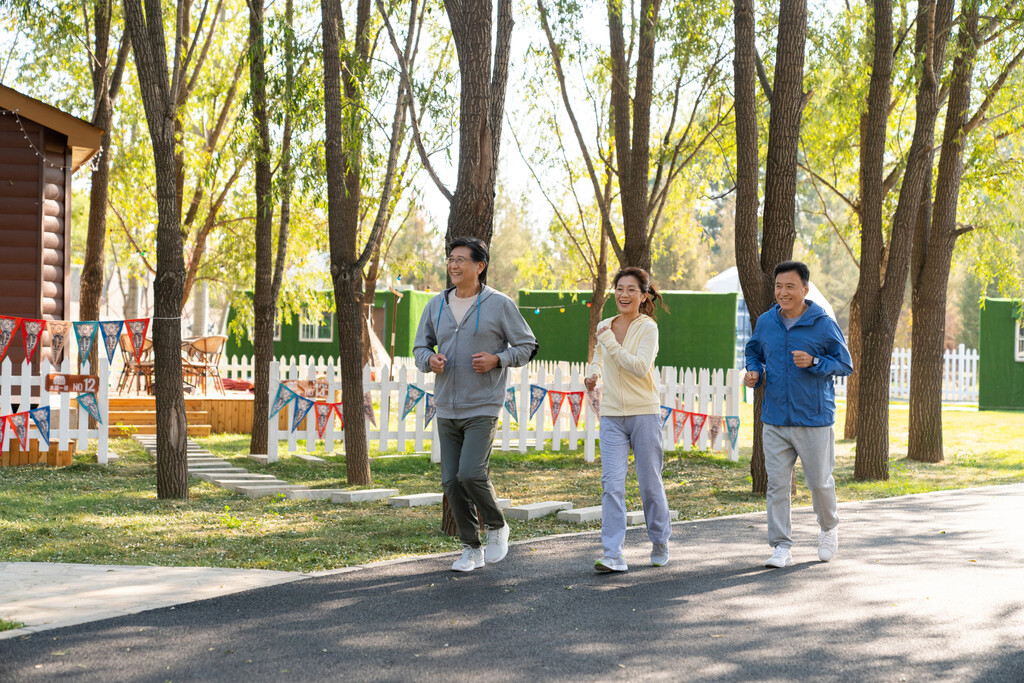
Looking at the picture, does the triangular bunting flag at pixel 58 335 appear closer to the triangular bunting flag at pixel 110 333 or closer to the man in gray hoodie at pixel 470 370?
the triangular bunting flag at pixel 110 333

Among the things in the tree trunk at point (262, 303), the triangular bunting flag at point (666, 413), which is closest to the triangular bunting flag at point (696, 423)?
the triangular bunting flag at point (666, 413)

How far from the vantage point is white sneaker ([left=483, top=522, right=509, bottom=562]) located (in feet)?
19.6

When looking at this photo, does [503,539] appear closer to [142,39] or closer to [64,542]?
[64,542]

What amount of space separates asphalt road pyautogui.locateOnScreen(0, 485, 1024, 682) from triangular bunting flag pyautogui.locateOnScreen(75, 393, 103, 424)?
20.9 feet

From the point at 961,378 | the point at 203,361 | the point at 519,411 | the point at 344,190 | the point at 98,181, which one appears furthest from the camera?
the point at 961,378

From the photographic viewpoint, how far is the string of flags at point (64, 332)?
36.2ft

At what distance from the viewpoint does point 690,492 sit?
9.98 m

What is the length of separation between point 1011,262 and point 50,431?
15.3 meters

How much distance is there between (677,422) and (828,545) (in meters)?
6.81

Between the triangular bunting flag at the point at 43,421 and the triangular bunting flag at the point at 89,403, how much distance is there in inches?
13.5

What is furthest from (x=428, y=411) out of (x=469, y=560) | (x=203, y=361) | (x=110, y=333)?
(x=203, y=361)

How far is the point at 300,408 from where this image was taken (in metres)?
11.6

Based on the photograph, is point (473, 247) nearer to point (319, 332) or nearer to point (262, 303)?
point (262, 303)

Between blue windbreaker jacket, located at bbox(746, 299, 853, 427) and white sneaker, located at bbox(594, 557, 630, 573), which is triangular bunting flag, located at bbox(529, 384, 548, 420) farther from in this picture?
white sneaker, located at bbox(594, 557, 630, 573)
